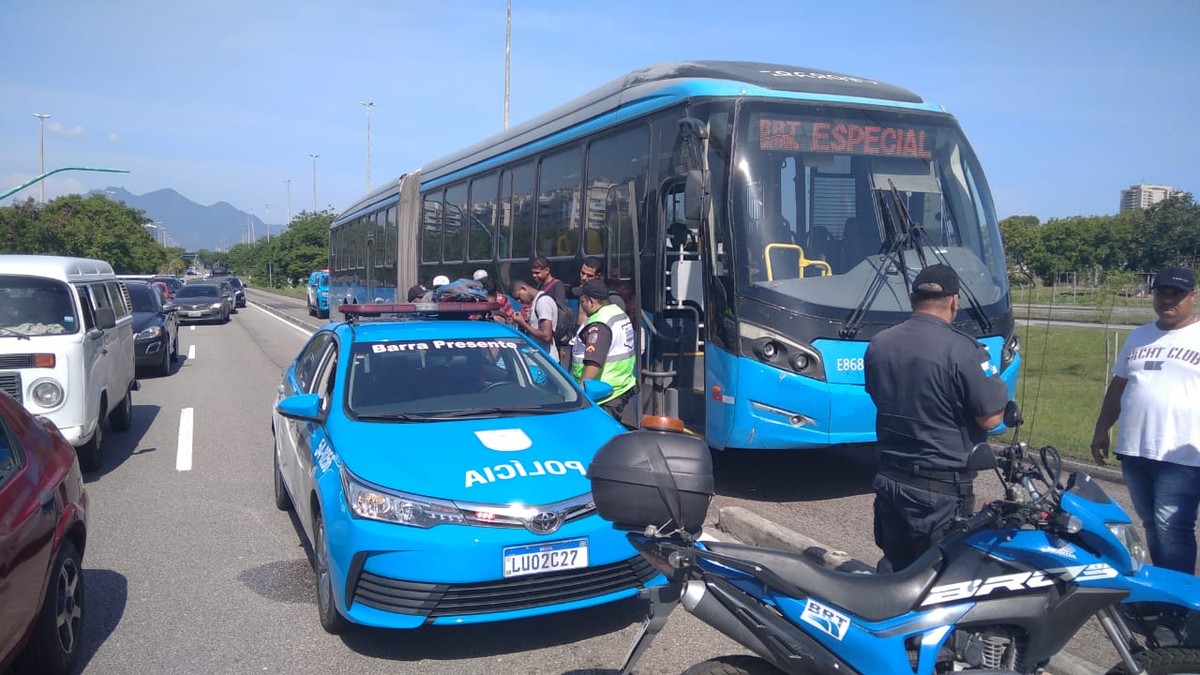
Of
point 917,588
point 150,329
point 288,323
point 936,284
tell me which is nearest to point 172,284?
point 288,323

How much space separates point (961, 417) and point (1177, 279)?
1.53 meters

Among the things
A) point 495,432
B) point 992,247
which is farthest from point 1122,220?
point 495,432

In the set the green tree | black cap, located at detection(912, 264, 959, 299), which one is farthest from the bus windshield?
the green tree

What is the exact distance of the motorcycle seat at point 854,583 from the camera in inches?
122

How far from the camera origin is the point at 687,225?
8.15m

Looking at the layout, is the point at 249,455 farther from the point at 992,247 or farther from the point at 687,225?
the point at 992,247

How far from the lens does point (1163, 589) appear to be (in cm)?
321

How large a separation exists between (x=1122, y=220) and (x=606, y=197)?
4405 centimetres

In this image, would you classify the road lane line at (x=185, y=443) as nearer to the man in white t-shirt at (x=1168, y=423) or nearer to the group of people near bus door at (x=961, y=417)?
the group of people near bus door at (x=961, y=417)

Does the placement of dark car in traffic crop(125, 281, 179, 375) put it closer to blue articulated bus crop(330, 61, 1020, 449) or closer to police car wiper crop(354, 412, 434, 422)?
blue articulated bus crop(330, 61, 1020, 449)

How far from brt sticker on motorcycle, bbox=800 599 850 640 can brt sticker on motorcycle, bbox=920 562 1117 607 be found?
0.29m

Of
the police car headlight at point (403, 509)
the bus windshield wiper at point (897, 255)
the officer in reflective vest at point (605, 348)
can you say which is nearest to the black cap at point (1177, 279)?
the bus windshield wiper at point (897, 255)

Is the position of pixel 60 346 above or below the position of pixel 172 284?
below

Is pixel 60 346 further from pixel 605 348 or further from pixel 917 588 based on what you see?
pixel 917 588
